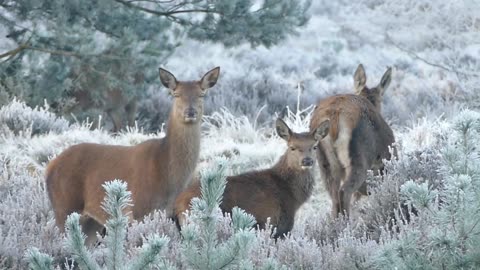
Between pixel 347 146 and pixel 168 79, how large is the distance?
1.66 m

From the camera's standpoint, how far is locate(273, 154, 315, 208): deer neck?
7.68 meters

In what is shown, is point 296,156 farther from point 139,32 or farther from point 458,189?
point 139,32

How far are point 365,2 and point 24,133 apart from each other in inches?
1197

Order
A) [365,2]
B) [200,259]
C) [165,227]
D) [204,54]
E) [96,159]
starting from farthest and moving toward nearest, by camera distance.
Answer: [365,2] < [204,54] < [96,159] < [165,227] < [200,259]

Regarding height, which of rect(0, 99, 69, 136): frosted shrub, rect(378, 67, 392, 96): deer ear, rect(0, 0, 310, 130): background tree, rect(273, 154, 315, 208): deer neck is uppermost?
rect(378, 67, 392, 96): deer ear

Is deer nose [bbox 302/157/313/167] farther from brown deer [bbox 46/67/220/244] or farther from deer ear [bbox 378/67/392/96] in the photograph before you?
deer ear [bbox 378/67/392/96]

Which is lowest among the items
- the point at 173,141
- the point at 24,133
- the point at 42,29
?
the point at 24,133

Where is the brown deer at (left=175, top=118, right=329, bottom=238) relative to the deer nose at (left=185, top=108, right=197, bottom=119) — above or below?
below

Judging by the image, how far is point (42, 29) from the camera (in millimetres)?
14227

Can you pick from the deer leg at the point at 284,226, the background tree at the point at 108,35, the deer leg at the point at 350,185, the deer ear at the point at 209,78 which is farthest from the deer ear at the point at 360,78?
the background tree at the point at 108,35

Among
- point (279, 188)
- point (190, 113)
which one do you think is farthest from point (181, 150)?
point (279, 188)

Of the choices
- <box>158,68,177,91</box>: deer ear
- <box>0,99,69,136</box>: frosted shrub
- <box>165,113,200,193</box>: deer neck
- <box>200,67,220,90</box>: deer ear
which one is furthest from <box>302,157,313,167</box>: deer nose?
<box>0,99,69,136</box>: frosted shrub

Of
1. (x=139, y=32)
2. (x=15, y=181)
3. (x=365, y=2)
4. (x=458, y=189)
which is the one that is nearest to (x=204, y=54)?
(x=365, y=2)

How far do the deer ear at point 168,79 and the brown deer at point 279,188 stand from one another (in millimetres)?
998
